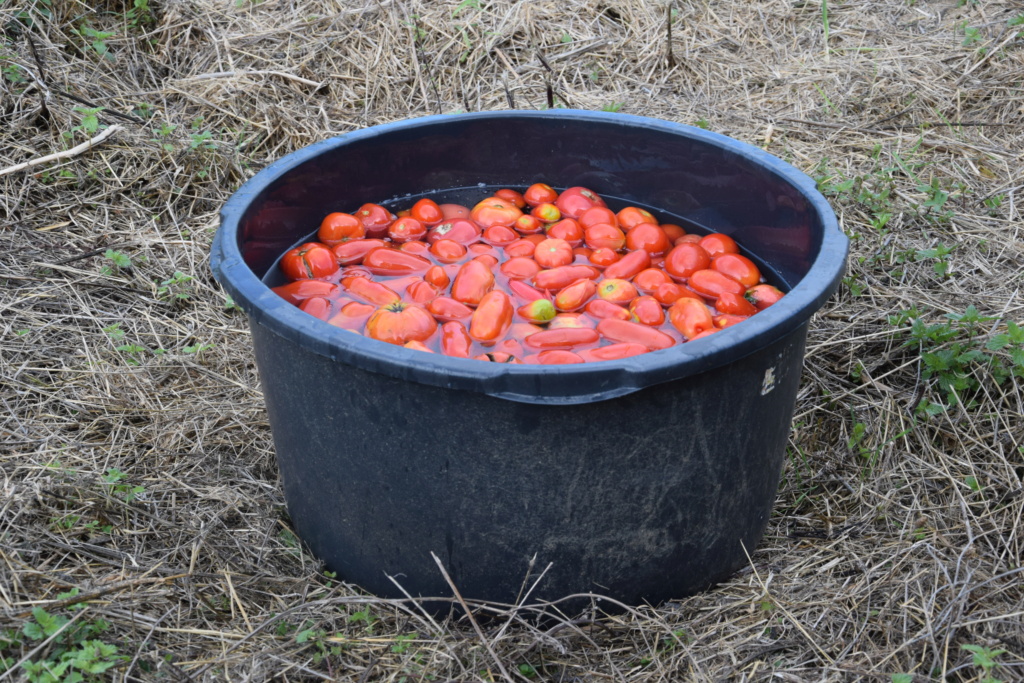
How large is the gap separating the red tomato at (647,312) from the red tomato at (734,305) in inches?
6.2

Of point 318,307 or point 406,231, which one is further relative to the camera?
point 406,231

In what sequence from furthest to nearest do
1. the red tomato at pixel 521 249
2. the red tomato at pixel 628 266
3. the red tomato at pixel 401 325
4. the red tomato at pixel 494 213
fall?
the red tomato at pixel 494 213 < the red tomato at pixel 521 249 < the red tomato at pixel 628 266 < the red tomato at pixel 401 325

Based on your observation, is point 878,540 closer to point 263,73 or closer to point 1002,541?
point 1002,541

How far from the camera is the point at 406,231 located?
2500 millimetres

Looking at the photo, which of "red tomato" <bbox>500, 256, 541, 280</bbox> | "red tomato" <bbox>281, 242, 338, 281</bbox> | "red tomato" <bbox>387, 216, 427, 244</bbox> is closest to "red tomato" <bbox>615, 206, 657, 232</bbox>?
"red tomato" <bbox>500, 256, 541, 280</bbox>

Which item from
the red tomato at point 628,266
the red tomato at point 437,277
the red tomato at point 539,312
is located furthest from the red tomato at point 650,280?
the red tomato at point 437,277

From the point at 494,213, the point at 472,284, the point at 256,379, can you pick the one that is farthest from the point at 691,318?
the point at 256,379

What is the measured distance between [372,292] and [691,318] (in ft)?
2.49

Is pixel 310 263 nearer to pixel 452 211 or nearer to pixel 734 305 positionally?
pixel 452 211

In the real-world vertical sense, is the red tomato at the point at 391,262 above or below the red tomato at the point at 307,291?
below

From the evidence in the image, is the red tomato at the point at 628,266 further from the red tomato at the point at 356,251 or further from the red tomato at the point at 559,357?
the red tomato at the point at 356,251

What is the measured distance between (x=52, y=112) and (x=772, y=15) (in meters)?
3.53

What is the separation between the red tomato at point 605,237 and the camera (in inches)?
96.7

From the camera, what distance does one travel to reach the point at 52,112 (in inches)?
148
